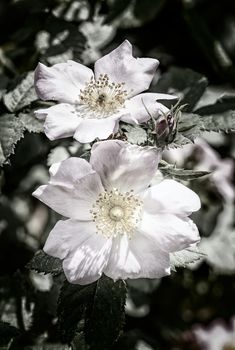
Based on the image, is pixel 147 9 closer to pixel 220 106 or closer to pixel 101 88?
pixel 220 106

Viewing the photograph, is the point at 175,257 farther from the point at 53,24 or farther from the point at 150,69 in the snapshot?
the point at 53,24

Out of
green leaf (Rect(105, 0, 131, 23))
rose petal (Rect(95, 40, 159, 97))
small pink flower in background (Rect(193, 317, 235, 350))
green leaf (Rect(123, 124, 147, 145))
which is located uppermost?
rose petal (Rect(95, 40, 159, 97))

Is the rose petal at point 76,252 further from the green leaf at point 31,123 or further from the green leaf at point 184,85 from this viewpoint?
the green leaf at point 184,85

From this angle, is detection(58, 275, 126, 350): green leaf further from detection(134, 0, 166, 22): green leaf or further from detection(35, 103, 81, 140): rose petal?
detection(134, 0, 166, 22): green leaf

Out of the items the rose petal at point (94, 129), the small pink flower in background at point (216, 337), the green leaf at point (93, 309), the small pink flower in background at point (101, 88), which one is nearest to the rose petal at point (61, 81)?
the small pink flower in background at point (101, 88)

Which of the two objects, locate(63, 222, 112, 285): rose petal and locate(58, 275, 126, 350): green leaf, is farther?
locate(58, 275, 126, 350): green leaf

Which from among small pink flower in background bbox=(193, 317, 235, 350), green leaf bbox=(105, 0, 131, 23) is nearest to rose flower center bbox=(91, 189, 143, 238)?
green leaf bbox=(105, 0, 131, 23)

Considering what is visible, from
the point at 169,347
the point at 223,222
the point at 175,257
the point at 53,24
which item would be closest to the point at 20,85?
the point at 53,24
